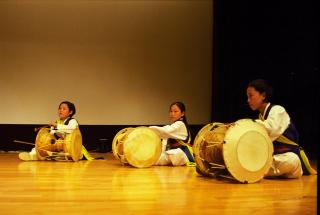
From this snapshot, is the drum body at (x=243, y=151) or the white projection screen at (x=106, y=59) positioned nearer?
the drum body at (x=243, y=151)

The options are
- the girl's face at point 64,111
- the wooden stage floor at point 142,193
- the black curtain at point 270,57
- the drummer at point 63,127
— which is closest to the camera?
the wooden stage floor at point 142,193

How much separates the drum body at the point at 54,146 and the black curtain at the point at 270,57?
7.53 ft

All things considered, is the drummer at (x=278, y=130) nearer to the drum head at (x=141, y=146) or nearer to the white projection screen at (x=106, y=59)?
the drum head at (x=141, y=146)

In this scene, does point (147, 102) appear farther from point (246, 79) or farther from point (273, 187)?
point (273, 187)

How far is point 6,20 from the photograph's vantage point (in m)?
6.36

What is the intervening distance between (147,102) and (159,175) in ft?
9.53

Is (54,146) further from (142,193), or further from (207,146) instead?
(142,193)

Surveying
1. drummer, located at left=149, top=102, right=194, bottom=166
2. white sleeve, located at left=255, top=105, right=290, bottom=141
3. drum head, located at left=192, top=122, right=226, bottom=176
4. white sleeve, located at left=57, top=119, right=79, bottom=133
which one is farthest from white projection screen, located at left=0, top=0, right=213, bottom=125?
white sleeve, located at left=255, top=105, right=290, bottom=141

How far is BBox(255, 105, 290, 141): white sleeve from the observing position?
3.66 metres

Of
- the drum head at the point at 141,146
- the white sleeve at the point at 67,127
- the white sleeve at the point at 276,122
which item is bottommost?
the drum head at the point at 141,146

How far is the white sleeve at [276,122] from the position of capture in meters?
3.66

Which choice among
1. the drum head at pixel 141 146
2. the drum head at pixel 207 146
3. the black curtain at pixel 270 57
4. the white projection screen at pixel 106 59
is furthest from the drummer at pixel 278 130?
the white projection screen at pixel 106 59

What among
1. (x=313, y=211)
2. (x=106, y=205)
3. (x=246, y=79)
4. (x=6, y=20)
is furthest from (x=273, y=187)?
(x=6, y=20)

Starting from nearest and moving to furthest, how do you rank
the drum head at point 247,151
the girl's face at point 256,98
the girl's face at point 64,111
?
the drum head at point 247,151, the girl's face at point 256,98, the girl's face at point 64,111
